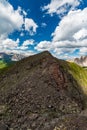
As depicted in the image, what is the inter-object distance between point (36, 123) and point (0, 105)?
9.34m

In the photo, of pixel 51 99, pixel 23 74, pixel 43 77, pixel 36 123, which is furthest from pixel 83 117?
pixel 23 74

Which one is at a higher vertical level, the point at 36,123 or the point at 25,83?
the point at 25,83

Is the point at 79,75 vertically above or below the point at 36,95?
above

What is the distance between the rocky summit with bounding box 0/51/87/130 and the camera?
40.1 metres

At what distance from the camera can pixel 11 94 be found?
44062 mm

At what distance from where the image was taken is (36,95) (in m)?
43.1

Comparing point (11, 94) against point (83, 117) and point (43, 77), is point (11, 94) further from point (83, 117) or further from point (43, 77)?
point (83, 117)

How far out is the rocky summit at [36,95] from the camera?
132ft

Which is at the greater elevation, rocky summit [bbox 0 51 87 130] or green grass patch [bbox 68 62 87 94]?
green grass patch [bbox 68 62 87 94]

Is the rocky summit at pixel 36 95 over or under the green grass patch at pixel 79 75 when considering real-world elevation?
under

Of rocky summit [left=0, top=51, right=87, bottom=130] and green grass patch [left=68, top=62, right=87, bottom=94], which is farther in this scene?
green grass patch [left=68, top=62, right=87, bottom=94]

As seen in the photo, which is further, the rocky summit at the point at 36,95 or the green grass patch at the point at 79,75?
the green grass patch at the point at 79,75

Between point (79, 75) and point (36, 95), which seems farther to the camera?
point (79, 75)

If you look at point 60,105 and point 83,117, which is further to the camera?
point 60,105
